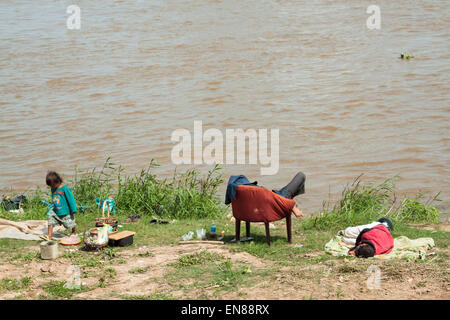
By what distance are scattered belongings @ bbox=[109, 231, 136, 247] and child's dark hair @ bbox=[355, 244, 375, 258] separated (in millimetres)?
2693

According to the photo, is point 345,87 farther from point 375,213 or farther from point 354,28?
point 375,213

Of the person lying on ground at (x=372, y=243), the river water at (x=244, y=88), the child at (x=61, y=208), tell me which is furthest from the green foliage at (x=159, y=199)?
the person lying on ground at (x=372, y=243)

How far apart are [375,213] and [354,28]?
1445cm

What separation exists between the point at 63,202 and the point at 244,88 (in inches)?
391

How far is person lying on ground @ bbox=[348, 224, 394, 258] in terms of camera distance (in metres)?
6.18

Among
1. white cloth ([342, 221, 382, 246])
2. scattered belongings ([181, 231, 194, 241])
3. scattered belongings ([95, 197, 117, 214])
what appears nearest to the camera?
white cloth ([342, 221, 382, 246])

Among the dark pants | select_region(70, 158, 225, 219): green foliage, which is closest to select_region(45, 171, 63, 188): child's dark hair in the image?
select_region(70, 158, 225, 219): green foliage

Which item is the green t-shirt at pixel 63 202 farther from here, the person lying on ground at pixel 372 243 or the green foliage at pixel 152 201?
the person lying on ground at pixel 372 243

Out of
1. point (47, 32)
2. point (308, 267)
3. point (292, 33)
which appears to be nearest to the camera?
point (308, 267)

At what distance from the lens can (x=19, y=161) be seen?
13062 mm

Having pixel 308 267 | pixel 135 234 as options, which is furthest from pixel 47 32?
pixel 308 267

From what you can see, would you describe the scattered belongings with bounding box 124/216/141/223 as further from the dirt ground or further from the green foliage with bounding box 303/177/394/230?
the green foliage with bounding box 303/177/394/230

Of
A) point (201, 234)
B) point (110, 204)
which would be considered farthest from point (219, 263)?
point (110, 204)

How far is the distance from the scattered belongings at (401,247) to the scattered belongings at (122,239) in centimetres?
235
